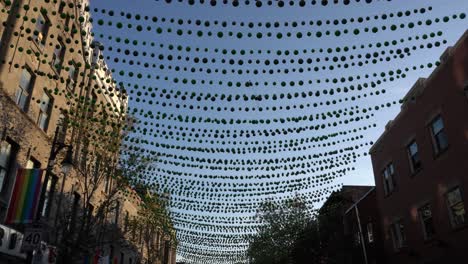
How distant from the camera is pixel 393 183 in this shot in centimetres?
2339

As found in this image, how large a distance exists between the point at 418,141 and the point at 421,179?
1.85 meters

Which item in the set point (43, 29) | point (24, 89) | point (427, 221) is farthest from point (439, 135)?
point (43, 29)

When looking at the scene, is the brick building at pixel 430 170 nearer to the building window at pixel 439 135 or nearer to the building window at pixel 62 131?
the building window at pixel 439 135

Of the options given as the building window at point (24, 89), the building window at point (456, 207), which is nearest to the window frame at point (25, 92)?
the building window at point (24, 89)

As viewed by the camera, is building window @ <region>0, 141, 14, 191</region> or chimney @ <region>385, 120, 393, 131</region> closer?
building window @ <region>0, 141, 14, 191</region>

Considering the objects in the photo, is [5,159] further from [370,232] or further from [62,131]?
[370,232]

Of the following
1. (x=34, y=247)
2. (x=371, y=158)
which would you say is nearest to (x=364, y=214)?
(x=371, y=158)

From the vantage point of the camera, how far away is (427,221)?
19.2 m

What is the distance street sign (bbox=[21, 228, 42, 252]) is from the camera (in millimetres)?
11906

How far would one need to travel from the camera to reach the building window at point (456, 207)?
16.3 metres

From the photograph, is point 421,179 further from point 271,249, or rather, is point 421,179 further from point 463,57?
point 271,249

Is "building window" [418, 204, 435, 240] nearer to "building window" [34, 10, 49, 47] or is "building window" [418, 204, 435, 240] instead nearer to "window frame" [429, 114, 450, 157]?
"window frame" [429, 114, 450, 157]

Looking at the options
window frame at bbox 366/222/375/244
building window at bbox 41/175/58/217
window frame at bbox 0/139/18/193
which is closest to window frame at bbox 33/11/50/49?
window frame at bbox 0/139/18/193

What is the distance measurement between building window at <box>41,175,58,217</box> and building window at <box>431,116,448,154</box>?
697 inches
